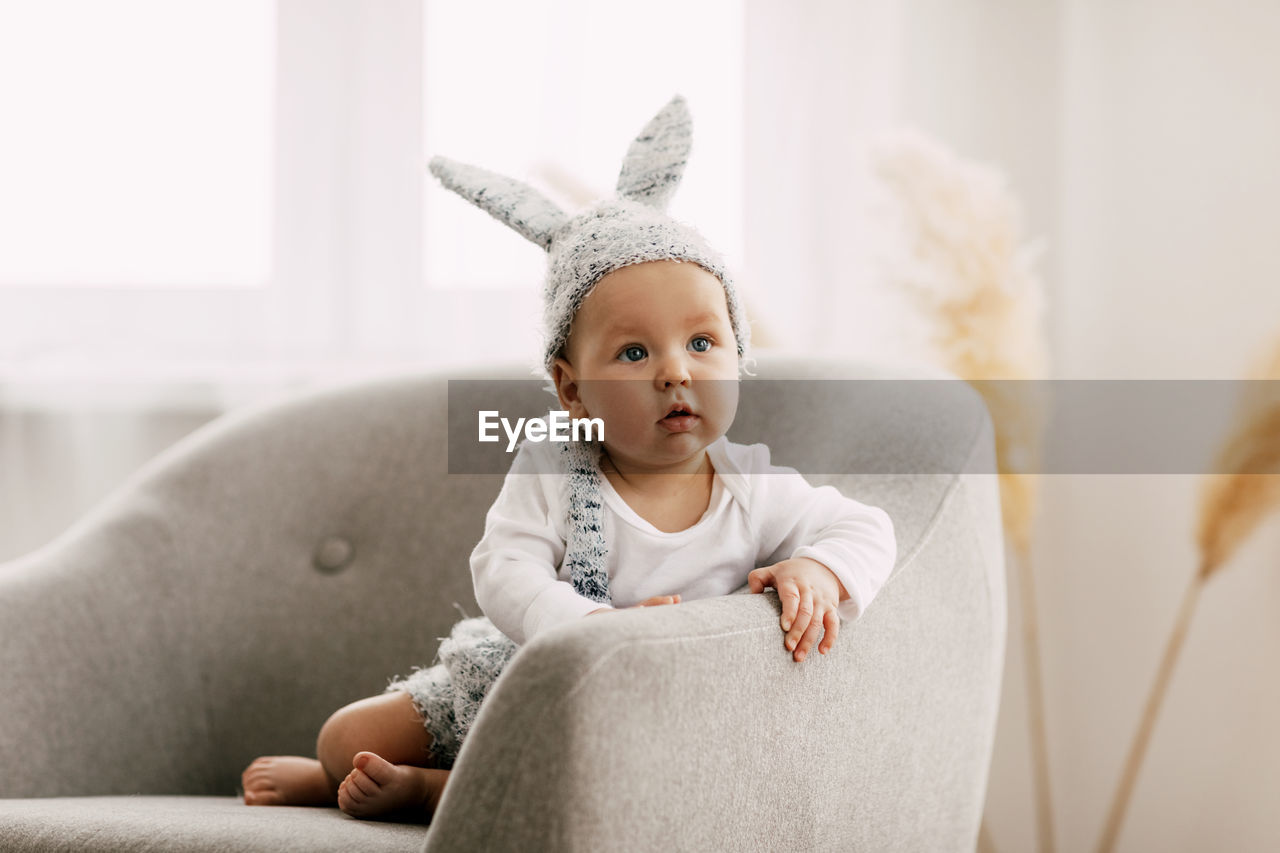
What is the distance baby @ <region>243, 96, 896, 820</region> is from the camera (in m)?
0.67

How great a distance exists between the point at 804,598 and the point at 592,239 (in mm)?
260

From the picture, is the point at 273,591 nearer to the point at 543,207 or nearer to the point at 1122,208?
the point at 543,207

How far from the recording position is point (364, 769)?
0.74m

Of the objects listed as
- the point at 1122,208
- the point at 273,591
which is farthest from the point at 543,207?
the point at 1122,208

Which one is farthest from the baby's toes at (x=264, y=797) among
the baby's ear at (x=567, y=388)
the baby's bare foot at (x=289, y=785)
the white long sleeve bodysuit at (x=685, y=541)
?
the baby's ear at (x=567, y=388)

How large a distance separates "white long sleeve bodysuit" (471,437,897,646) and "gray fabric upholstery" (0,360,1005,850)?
5cm

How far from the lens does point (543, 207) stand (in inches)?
29.3

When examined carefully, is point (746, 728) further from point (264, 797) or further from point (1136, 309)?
point (1136, 309)

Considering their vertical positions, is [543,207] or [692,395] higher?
[543,207]

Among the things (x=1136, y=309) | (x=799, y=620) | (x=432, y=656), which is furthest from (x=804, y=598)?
(x=1136, y=309)

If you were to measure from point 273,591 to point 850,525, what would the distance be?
62cm

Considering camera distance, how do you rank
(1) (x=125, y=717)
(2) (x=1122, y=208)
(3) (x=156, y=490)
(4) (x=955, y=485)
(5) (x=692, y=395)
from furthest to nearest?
(2) (x=1122, y=208) < (3) (x=156, y=490) < (1) (x=125, y=717) < (4) (x=955, y=485) < (5) (x=692, y=395)

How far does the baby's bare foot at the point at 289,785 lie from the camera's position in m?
0.87

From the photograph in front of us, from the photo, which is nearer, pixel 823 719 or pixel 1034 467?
pixel 823 719
